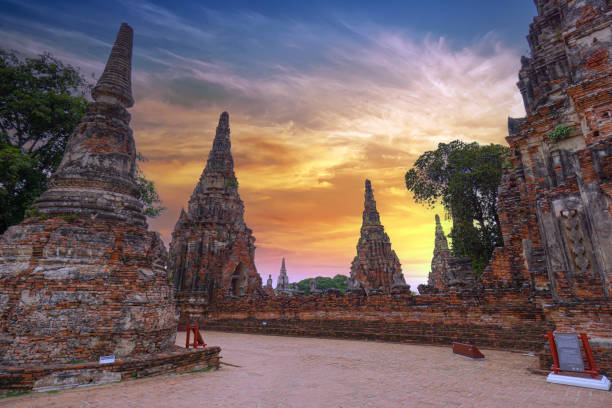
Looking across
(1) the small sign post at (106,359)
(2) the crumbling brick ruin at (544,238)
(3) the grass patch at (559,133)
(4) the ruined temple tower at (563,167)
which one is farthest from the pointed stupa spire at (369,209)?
(1) the small sign post at (106,359)

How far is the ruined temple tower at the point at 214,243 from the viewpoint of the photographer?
712 inches

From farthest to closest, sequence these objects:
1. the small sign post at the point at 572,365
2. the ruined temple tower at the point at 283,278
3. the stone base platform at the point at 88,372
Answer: the ruined temple tower at the point at 283,278 < the small sign post at the point at 572,365 < the stone base platform at the point at 88,372

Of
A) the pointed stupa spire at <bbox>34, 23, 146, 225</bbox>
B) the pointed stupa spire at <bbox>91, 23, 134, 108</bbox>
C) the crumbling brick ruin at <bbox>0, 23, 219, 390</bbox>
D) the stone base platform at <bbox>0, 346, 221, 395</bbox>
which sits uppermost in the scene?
the pointed stupa spire at <bbox>91, 23, 134, 108</bbox>

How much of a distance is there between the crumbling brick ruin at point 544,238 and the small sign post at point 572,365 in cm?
49

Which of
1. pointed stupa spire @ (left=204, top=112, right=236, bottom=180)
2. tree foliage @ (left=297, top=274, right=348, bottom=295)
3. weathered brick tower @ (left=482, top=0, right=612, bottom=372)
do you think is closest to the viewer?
weathered brick tower @ (left=482, top=0, right=612, bottom=372)

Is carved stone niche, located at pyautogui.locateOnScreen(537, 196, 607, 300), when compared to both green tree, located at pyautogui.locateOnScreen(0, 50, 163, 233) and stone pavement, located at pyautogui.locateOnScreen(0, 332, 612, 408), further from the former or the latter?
green tree, located at pyautogui.locateOnScreen(0, 50, 163, 233)

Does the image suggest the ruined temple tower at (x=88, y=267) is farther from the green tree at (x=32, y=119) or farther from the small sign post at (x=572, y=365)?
the small sign post at (x=572, y=365)

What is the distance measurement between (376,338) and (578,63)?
394 inches

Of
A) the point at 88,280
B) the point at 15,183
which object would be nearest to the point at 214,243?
the point at 15,183

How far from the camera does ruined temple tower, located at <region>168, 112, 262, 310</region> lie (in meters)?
18.1

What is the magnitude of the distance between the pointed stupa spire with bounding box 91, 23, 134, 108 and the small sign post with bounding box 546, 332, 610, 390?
448 inches

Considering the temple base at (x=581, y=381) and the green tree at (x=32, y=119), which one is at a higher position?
the green tree at (x=32, y=119)

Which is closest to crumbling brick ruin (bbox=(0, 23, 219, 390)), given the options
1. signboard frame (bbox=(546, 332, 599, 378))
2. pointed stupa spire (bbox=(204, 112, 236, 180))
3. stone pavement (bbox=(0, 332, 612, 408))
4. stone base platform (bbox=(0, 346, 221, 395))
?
stone base platform (bbox=(0, 346, 221, 395))

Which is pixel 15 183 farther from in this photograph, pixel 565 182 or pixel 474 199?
pixel 474 199
